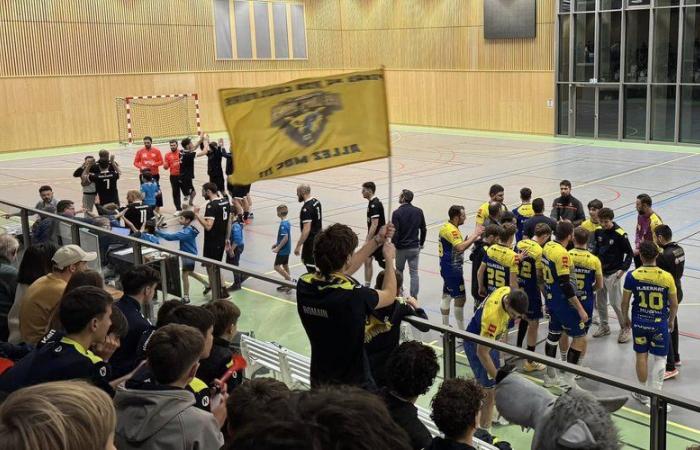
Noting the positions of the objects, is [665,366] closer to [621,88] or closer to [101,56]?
[621,88]

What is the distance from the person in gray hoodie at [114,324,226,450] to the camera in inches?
134

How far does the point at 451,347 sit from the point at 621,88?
28.2 meters

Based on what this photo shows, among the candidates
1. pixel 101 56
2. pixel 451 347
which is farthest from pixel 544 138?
pixel 451 347

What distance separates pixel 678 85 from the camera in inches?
1153

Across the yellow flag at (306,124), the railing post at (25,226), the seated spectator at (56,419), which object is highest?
the yellow flag at (306,124)

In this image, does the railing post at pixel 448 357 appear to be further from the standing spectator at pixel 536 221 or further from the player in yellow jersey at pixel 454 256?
the standing spectator at pixel 536 221

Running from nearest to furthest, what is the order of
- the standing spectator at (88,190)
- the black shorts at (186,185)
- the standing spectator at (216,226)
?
1. the standing spectator at (216,226)
2. the standing spectator at (88,190)
3. the black shorts at (186,185)

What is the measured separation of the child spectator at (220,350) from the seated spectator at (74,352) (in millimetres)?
572

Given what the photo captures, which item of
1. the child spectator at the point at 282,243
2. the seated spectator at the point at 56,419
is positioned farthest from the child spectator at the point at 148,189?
the seated spectator at the point at 56,419

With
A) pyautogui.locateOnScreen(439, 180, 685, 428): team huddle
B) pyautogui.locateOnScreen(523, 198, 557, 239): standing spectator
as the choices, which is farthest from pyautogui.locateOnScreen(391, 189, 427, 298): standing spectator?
pyautogui.locateOnScreen(523, 198, 557, 239): standing spectator

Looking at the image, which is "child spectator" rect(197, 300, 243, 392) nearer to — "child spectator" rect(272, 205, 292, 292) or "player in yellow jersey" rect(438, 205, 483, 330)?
"player in yellow jersey" rect(438, 205, 483, 330)

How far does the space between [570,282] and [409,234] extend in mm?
3354

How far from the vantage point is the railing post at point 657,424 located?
4301 millimetres

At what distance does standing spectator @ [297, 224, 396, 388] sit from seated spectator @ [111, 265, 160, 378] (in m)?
1.24
